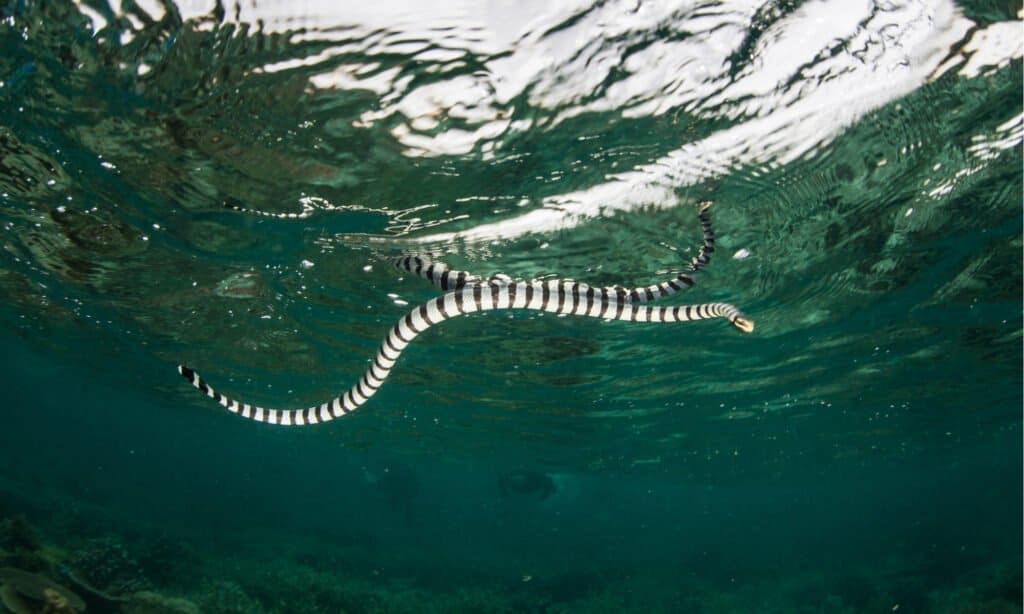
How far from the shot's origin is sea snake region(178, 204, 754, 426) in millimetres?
6684

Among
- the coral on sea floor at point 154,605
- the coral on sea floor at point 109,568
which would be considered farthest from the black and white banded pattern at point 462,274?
the coral on sea floor at point 109,568

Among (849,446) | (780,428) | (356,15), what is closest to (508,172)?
(356,15)

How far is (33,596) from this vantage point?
7.90 metres

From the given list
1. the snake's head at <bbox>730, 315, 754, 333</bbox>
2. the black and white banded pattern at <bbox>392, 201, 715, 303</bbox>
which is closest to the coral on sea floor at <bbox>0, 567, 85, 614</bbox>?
the black and white banded pattern at <bbox>392, 201, 715, 303</bbox>

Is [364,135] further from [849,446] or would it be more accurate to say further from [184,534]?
[849,446]

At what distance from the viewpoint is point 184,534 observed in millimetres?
26984

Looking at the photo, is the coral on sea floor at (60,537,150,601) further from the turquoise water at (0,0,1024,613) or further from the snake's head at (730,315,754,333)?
the snake's head at (730,315,754,333)

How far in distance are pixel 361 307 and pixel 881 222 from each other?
33.3 feet

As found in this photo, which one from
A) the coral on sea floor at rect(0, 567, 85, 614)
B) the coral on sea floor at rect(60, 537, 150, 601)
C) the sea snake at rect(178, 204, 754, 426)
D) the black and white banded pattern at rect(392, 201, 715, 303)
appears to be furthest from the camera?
the coral on sea floor at rect(60, 537, 150, 601)

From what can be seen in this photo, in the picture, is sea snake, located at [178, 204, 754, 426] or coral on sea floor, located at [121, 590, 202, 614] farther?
coral on sea floor, located at [121, 590, 202, 614]

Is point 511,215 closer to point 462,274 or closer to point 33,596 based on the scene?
point 462,274

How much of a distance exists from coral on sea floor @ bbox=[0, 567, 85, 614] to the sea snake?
3.48 metres

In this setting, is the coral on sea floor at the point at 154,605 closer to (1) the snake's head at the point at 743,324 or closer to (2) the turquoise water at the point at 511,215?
(2) the turquoise water at the point at 511,215

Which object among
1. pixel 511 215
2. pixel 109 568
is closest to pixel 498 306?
pixel 511 215
